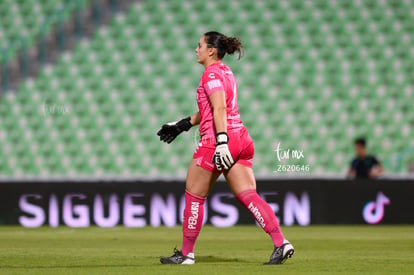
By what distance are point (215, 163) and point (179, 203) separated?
6349 millimetres

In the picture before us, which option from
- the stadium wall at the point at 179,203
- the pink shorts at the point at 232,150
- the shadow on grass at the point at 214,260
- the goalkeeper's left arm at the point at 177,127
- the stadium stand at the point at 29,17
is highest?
the stadium stand at the point at 29,17

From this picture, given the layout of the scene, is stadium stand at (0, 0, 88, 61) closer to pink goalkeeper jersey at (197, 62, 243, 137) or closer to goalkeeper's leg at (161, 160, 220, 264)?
pink goalkeeper jersey at (197, 62, 243, 137)

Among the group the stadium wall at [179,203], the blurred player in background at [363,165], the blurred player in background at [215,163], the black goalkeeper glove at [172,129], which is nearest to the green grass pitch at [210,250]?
the blurred player in background at [215,163]

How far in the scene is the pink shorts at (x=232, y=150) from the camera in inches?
273

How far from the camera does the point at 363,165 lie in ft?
45.1

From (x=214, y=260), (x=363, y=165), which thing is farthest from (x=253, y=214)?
(x=363, y=165)

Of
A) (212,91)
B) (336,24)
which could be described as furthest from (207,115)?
(336,24)

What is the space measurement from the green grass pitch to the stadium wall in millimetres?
431

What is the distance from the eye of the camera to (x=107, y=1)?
18.2 meters

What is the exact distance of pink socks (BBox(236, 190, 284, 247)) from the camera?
6891 mm

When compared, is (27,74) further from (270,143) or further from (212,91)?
(212,91)

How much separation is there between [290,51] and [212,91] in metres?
10.1

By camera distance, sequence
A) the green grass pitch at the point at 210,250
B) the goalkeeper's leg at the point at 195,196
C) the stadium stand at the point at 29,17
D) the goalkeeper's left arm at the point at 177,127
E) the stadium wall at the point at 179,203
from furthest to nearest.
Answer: the stadium stand at the point at 29,17 → the stadium wall at the point at 179,203 → the goalkeeper's left arm at the point at 177,127 → the goalkeeper's leg at the point at 195,196 → the green grass pitch at the point at 210,250

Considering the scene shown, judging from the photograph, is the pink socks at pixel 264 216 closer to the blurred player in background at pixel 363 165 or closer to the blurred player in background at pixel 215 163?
the blurred player in background at pixel 215 163
